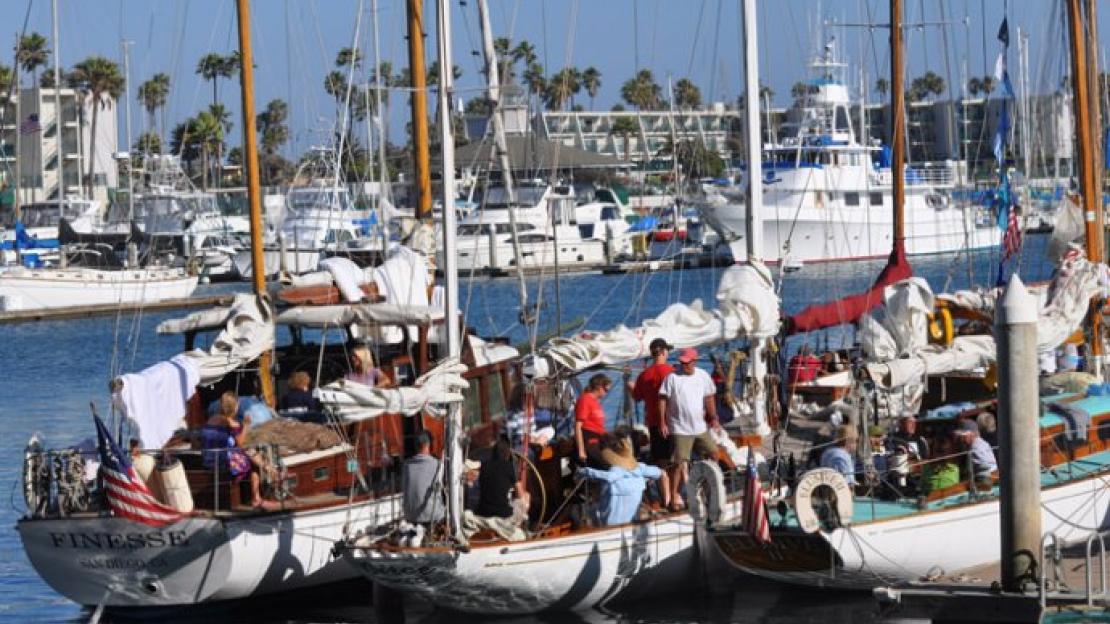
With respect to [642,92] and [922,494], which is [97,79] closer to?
[642,92]

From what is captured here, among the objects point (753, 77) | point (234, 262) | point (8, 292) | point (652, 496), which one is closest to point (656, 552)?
point (652, 496)

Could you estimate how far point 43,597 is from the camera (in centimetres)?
2492

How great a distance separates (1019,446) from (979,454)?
299 centimetres

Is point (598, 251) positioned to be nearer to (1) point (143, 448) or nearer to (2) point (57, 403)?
(2) point (57, 403)

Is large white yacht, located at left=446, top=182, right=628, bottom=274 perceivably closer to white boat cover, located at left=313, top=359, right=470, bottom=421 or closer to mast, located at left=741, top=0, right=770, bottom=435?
mast, located at left=741, top=0, right=770, bottom=435

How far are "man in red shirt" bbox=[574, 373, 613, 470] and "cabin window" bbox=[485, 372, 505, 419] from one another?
2846 mm

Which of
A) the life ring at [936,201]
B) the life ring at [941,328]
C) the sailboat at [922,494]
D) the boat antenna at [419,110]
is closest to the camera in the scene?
the sailboat at [922,494]

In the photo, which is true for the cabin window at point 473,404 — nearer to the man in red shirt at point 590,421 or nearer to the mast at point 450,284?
the man in red shirt at point 590,421

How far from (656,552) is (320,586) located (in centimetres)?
388

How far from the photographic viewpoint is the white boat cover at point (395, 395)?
796 inches

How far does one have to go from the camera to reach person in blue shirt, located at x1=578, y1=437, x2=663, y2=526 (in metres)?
20.8

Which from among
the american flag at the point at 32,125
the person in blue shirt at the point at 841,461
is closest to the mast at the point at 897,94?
the person in blue shirt at the point at 841,461

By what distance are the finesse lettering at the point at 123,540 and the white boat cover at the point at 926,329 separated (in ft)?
26.7

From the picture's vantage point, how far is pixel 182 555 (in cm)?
2123
